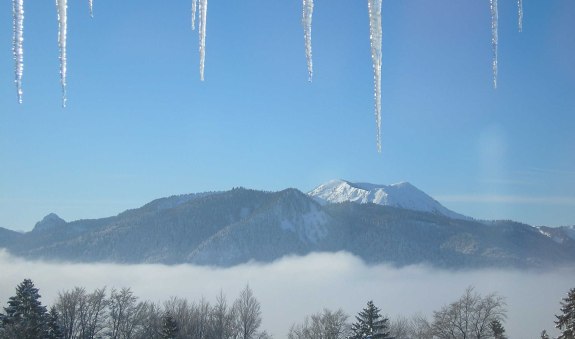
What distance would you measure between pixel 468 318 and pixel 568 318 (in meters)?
23.8

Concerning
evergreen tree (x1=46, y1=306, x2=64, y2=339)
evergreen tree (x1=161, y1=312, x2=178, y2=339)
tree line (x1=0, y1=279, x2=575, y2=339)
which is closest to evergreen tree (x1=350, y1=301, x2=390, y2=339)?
tree line (x1=0, y1=279, x2=575, y2=339)

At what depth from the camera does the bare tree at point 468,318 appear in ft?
147

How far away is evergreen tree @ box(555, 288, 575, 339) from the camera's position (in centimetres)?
2225

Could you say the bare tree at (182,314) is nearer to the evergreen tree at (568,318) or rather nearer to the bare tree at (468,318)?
the bare tree at (468,318)

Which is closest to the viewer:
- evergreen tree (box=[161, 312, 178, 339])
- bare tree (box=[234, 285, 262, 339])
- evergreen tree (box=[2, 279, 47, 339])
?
evergreen tree (box=[2, 279, 47, 339])

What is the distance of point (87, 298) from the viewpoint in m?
54.4

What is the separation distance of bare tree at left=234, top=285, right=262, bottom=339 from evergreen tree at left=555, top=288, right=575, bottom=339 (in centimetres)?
4245

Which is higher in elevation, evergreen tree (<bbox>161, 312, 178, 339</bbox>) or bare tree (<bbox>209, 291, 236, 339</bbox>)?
evergreen tree (<bbox>161, 312, 178, 339</bbox>)

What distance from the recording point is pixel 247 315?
62500 millimetres

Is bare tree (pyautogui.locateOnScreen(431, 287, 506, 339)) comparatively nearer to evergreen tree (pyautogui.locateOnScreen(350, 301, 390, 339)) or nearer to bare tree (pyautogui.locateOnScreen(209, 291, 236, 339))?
evergreen tree (pyautogui.locateOnScreen(350, 301, 390, 339))

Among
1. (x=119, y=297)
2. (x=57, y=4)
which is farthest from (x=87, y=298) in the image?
(x=57, y=4)

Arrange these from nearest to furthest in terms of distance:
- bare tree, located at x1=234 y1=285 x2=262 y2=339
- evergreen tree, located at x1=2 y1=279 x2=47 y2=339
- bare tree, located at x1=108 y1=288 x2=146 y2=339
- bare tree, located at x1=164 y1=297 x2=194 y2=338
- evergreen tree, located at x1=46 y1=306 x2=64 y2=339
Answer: evergreen tree, located at x1=2 y1=279 x2=47 y2=339 < evergreen tree, located at x1=46 y1=306 x2=64 y2=339 < bare tree, located at x1=108 y1=288 x2=146 y2=339 < bare tree, located at x1=164 y1=297 x2=194 y2=338 < bare tree, located at x1=234 y1=285 x2=262 y2=339

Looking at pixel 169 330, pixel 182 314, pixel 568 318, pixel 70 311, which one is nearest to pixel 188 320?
pixel 182 314

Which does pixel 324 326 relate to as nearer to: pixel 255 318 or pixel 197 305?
pixel 255 318
